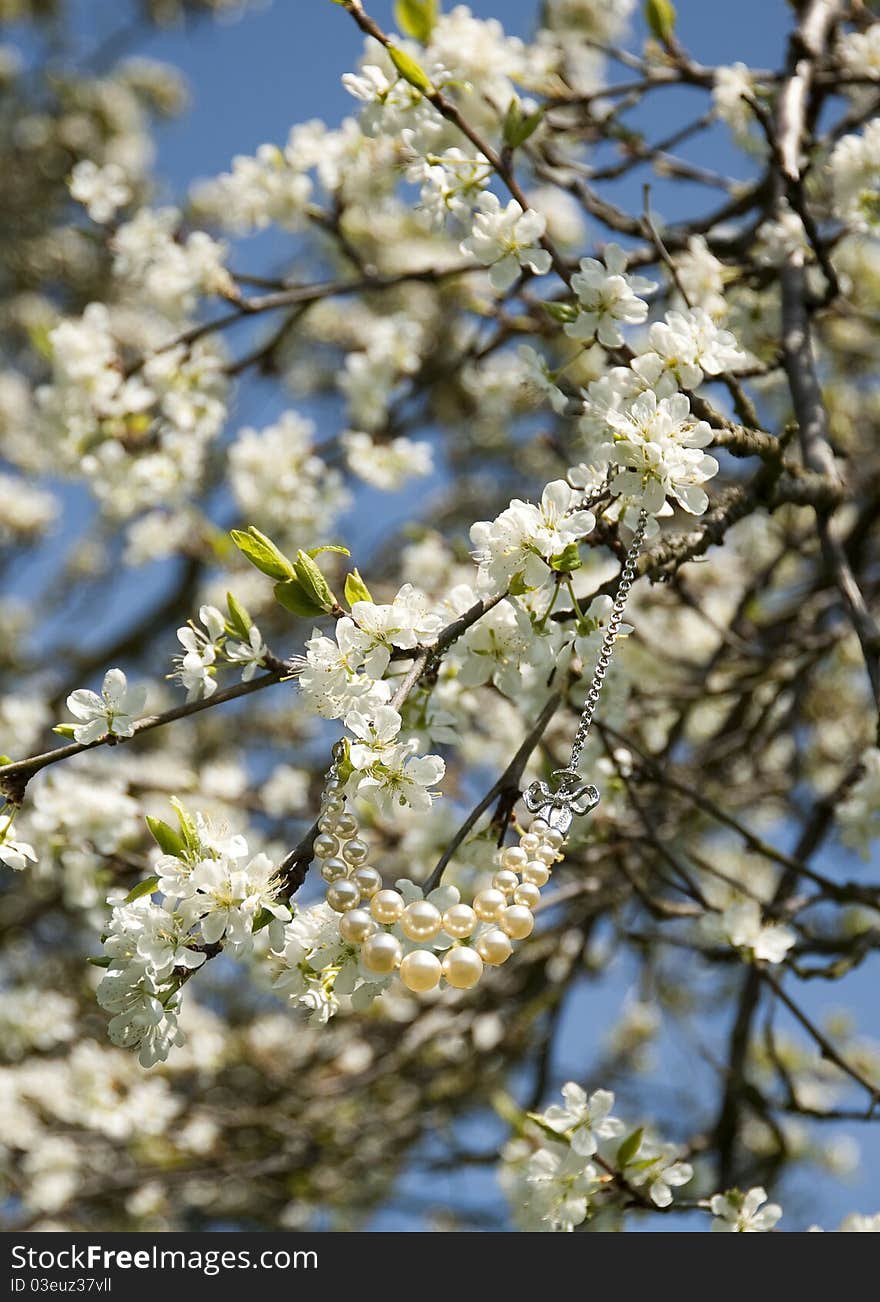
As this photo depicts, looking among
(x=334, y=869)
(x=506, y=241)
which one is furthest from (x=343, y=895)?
(x=506, y=241)

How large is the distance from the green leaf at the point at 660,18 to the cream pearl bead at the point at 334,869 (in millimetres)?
1908

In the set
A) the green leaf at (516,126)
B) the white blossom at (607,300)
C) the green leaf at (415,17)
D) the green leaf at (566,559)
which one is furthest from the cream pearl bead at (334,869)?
the green leaf at (415,17)

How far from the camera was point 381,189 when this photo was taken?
2.55 m

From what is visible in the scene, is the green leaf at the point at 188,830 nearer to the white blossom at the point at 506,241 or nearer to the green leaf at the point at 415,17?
the white blossom at the point at 506,241

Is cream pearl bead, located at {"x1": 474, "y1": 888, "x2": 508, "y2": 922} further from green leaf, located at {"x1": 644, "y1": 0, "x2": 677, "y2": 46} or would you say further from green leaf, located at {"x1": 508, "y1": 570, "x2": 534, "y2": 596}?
green leaf, located at {"x1": 644, "y1": 0, "x2": 677, "y2": 46}

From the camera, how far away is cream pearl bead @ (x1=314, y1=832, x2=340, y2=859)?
1.13m

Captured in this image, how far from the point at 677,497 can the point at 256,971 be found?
4.14ft

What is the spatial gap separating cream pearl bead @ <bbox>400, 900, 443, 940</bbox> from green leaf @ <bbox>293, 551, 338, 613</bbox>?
312 millimetres

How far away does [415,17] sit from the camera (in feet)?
6.36

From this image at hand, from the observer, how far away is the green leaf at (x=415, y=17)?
6.31ft

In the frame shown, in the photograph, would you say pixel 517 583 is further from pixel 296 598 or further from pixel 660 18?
pixel 660 18

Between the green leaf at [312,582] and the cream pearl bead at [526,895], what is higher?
the green leaf at [312,582]

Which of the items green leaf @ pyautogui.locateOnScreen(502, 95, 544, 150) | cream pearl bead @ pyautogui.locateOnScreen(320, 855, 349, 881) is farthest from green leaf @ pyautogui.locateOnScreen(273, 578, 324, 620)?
green leaf @ pyautogui.locateOnScreen(502, 95, 544, 150)
